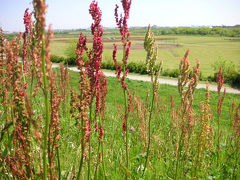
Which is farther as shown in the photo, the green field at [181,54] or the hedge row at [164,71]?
the green field at [181,54]

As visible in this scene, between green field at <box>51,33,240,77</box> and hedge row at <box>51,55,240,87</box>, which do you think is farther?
green field at <box>51,33,240,77</box>

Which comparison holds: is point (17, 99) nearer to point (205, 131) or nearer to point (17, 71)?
point (17, 71)

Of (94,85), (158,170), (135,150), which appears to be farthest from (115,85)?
(94,85)

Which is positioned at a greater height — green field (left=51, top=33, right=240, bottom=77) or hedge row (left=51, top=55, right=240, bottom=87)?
green field (left=51, top=33, right=240, bottom=77)

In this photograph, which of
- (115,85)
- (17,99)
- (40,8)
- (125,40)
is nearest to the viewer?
(40,8)

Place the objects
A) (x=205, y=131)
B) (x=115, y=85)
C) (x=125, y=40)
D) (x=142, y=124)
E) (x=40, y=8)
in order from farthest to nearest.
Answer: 1. (x=115, y=85)
2. (x=142, y=124)
3. (x=205, y=131)
4. (x=125, y=40)
5. (x=40, y=8)

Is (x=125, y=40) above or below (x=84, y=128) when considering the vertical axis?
above

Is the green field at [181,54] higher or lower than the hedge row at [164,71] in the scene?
higher

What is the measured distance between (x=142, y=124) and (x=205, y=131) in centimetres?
79

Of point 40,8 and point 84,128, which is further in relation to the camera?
point 84,128

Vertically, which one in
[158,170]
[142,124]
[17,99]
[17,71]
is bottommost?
[158,170]

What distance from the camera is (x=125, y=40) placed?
189cm

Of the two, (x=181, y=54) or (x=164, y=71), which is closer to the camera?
(x=164, y=71)

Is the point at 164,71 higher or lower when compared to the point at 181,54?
lower
